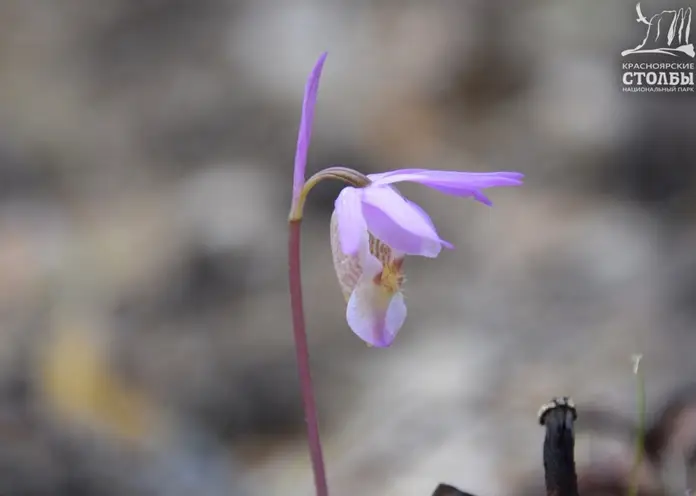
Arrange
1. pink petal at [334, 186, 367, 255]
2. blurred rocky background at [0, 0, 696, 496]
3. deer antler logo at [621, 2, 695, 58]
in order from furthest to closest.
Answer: deer antler logo at [621, 2, 695, 58], blurred rocky background at [0, 0, 696, 496], pink petal at [334, 186, 367, 255]

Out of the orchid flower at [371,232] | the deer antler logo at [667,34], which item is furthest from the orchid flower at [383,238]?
the deer antler logo at [667,34]

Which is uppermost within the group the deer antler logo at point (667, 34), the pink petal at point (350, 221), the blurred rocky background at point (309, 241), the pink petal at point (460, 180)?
the deer antler logo at point (667, 34)

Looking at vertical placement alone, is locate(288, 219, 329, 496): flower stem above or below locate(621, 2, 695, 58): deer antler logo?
below

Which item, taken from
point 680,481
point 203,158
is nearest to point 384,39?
point 203,158

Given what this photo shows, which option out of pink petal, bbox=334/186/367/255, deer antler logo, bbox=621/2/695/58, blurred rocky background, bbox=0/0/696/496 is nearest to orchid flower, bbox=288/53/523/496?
pink petal, bbox=334/186/367/255

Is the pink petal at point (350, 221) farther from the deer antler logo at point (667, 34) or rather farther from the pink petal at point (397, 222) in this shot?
the deer antler logo at point (667, 34)

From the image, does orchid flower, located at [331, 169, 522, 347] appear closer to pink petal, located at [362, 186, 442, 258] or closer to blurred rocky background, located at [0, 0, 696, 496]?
pink petal, located at [362, 186, 442, 258]

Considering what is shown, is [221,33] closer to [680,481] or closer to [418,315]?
[418,315]
